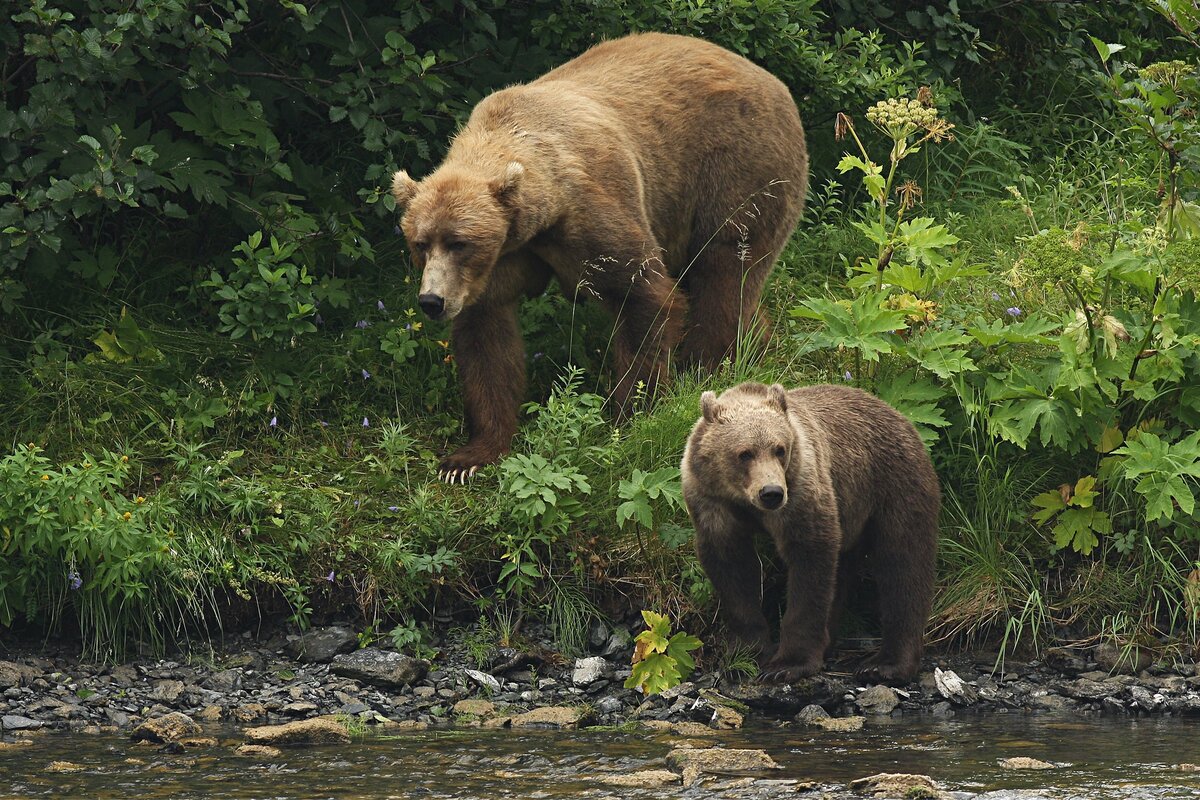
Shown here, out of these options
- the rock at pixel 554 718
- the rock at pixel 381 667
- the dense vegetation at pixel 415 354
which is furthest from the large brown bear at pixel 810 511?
the rock at pixel 381 667

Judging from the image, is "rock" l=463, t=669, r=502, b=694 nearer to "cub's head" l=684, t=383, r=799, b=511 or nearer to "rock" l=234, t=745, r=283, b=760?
"rock" l=234, t=745, r=283, b=760

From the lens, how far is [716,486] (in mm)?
6027

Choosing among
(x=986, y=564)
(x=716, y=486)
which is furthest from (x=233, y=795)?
(x=986, y=564)

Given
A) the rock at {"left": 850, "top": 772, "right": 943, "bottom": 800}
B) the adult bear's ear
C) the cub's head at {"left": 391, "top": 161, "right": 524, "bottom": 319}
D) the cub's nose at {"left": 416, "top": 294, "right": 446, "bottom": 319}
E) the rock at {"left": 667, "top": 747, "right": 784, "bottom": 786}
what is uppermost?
the cub's head at {"left": 391, "top": 161, "right": 524, "bottom": 319}

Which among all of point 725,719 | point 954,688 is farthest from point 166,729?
point 954,688

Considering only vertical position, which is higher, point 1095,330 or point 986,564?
point 1095,330

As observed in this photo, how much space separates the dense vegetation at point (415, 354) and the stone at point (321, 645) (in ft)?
0.40

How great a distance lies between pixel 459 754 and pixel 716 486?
1.32 metres

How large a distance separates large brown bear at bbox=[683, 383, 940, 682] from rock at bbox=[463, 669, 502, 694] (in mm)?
909

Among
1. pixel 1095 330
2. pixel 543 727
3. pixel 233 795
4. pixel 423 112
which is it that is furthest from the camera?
pixel 423 112

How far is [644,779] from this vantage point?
5.11 meters

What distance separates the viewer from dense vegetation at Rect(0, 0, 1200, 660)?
21.6ft

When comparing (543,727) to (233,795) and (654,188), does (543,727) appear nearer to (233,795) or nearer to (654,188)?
(233,795)

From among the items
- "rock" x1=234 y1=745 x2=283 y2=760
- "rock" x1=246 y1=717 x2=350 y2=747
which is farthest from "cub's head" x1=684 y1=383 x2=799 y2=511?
"rock" x1=234 y1=745 x2=283 y2=760
